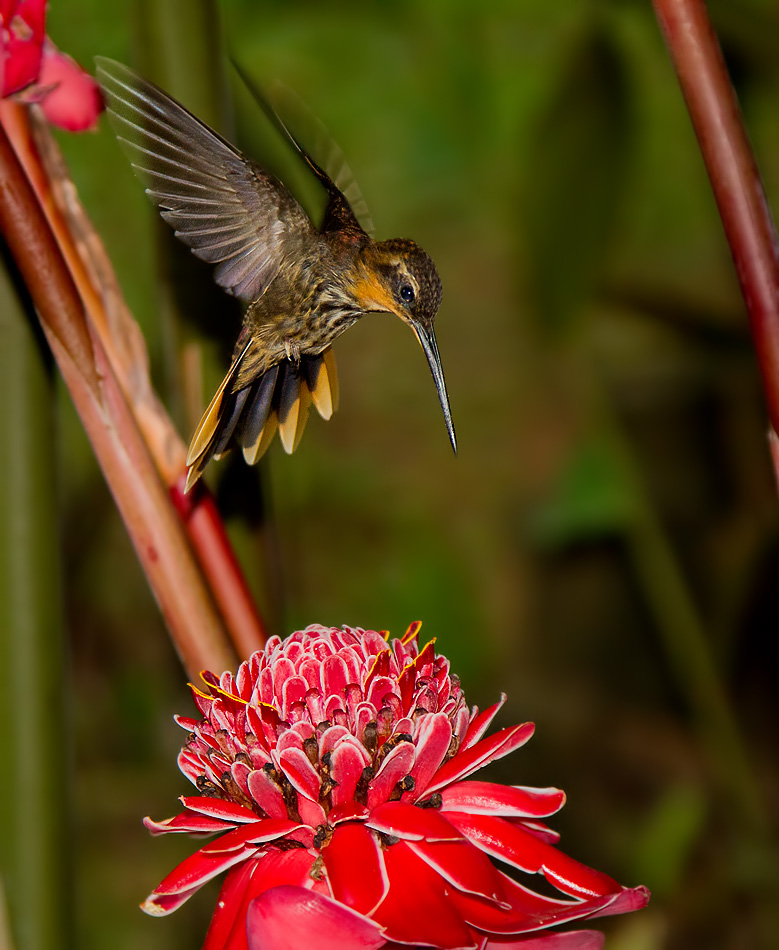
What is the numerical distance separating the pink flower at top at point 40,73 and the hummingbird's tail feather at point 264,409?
87mm

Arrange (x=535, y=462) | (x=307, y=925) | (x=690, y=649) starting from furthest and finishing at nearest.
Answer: (x=535, y=462)
(x=690, y=649)
(x=307, y=925)

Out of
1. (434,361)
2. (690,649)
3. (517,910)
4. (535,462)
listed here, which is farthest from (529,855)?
(535,462)

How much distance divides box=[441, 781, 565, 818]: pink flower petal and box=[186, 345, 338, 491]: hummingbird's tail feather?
11 centimetres

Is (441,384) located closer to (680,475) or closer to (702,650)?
(702,650)

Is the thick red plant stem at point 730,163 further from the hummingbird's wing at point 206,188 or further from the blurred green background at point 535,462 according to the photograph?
the blurred green background at point 535,462

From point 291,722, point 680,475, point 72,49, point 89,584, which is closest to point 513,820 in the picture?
point 291,722

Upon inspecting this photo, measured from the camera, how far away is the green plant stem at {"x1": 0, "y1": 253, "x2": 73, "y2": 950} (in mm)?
300

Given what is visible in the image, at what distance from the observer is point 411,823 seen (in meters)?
0.23

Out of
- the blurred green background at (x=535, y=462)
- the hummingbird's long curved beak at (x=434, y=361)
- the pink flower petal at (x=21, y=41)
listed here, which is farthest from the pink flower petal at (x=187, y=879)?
the blurred green background at (x=535, y=462)

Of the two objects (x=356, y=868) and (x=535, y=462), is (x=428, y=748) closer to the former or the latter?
(x=356, y=868)

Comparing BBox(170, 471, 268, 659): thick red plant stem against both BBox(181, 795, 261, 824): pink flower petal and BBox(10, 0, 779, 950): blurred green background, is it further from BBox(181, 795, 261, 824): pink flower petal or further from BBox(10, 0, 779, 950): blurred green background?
BBox(10, 0, 779, 950): blurred green background

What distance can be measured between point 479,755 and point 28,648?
145 millimetres

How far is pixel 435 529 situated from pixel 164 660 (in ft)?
1.05

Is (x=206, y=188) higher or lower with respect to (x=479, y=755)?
higher
